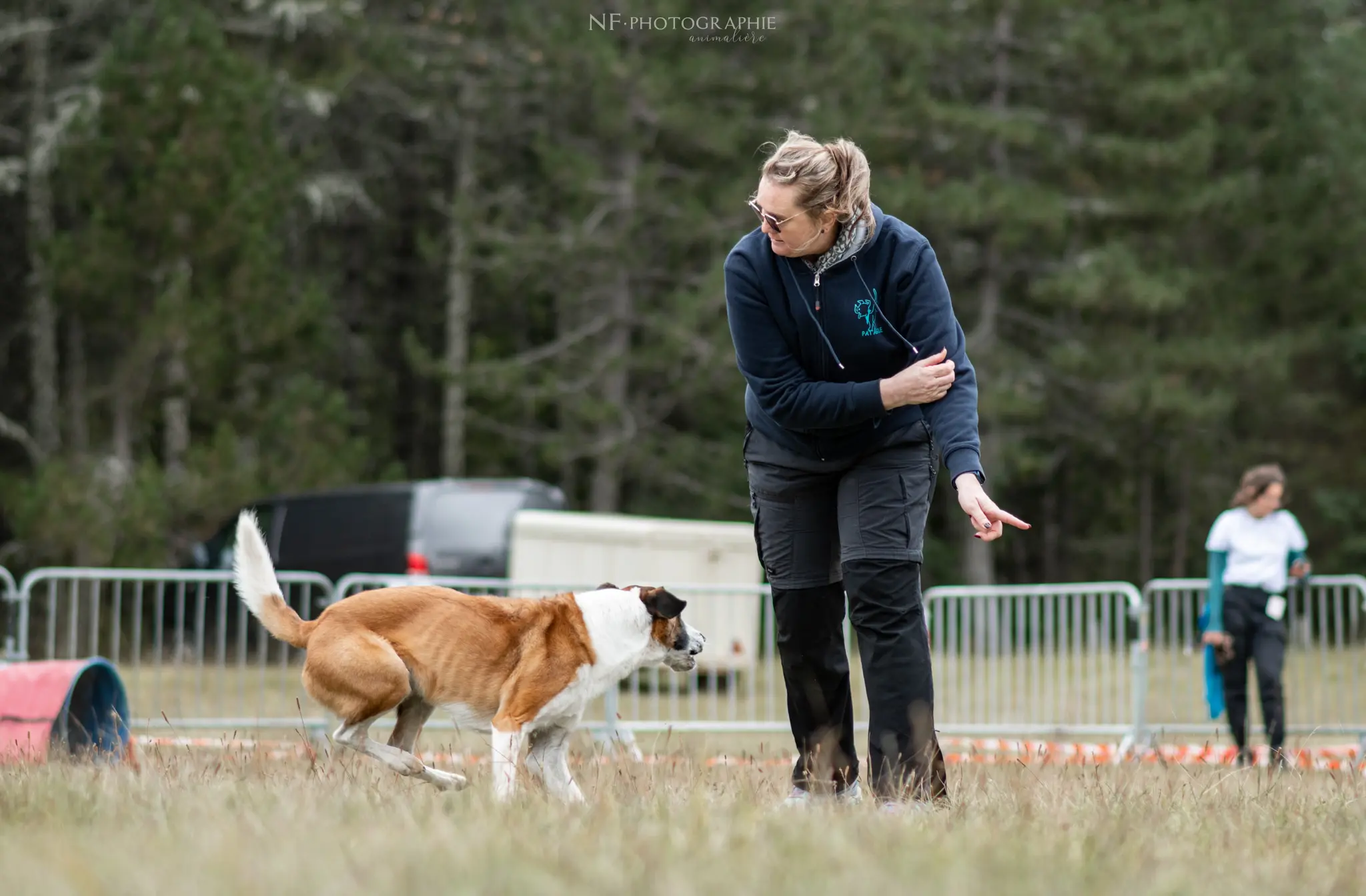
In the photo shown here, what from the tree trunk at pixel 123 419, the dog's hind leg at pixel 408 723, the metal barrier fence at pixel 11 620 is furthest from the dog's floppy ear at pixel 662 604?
the tree trunk at pixel 123 419

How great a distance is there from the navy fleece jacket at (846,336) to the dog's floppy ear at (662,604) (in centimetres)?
154

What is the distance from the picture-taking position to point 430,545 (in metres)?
15.4

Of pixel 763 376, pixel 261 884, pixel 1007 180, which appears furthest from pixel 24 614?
pixel 1007 180

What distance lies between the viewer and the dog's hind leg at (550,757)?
5.35 metres

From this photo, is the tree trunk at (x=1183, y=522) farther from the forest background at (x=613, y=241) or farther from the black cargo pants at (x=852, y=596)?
the black cargo pants at (x=852, y=596)

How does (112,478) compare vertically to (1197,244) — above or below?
below

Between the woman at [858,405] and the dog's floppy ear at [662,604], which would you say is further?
the dog's floppy ear at [662,604]

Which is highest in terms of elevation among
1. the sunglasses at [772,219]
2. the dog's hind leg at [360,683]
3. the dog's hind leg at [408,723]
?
the sunglasses at [772,219]

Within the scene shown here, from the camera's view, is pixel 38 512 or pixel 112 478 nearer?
pixel 38 512

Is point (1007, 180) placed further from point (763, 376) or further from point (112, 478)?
point (763, 376)

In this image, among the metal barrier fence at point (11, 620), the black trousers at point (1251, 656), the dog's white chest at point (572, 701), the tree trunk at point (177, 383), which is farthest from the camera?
the tree trunk at point (177, 383)

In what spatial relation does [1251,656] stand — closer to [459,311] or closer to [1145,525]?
[459,311]

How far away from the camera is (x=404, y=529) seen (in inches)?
615

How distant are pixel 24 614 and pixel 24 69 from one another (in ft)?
45.5
